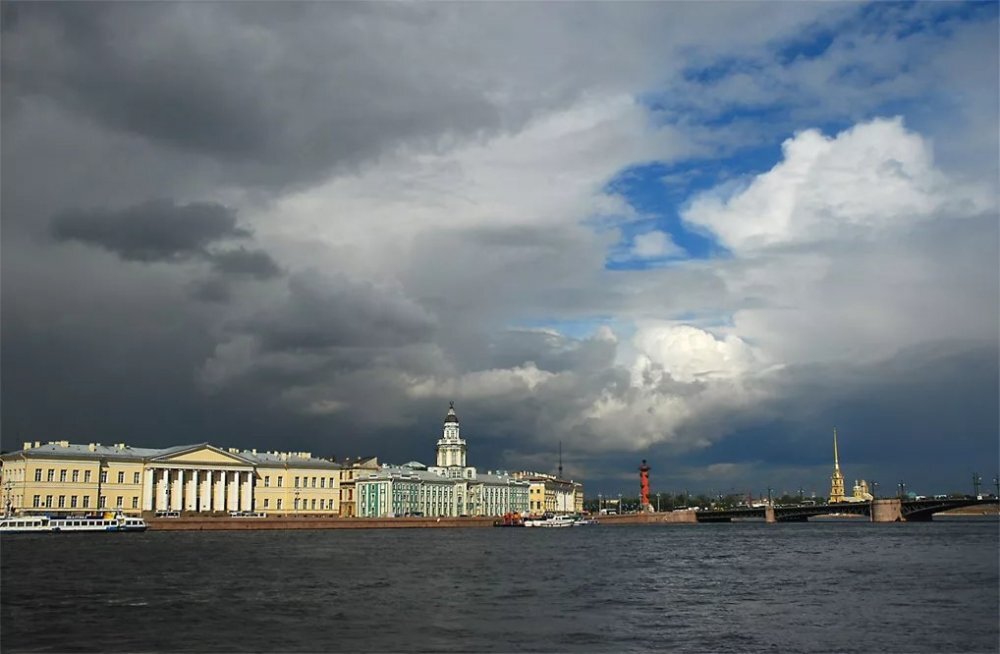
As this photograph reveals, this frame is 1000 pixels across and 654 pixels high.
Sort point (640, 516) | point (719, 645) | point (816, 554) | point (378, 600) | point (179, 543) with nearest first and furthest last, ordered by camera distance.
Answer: point (719, 645) < point (378, 600) < point (816, 554) < point (179, 543) < point (640, 516)

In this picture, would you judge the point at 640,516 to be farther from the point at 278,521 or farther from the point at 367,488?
the point at 278,521

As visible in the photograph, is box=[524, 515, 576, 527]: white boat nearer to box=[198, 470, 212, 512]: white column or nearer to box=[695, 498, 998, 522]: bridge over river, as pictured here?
box=[695, 498, 998, 522]: bridge over river

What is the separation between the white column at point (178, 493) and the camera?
11231 centimetres

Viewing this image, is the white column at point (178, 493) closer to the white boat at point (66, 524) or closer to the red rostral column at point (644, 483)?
the white boat at point (66, 524)

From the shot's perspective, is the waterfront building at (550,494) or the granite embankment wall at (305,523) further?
the waterfront building at (550,494)

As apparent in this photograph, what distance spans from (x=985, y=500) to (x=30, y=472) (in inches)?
4351

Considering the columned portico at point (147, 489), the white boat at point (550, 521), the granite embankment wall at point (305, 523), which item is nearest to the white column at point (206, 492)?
the columned portico at point (147, 489)

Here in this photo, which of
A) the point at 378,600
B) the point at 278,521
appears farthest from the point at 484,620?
the point at 278,521

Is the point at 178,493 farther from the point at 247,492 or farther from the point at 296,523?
the point at 296,523

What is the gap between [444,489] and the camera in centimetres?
14300

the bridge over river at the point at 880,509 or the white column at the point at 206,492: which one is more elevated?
the white column at the point at 206,492

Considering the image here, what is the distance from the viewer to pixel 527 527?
419ft

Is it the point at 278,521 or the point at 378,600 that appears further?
the point at 278,521

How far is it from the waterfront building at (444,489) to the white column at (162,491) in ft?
93.5
